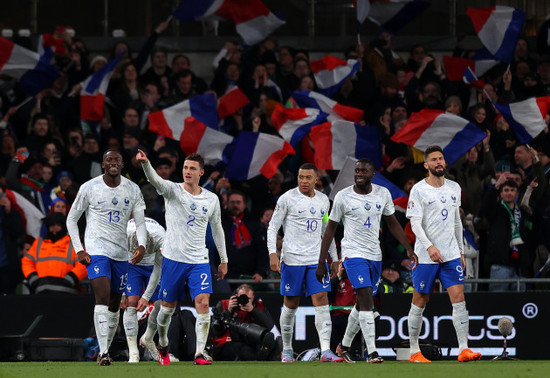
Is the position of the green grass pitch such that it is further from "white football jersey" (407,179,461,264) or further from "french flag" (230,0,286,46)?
"french flag" (230,0,286,46)

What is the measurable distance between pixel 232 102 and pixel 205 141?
4.00ft

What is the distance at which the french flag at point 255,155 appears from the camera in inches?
787

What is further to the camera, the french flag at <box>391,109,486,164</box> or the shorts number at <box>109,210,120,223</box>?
the french flag at <box>391,109,486,164</box>

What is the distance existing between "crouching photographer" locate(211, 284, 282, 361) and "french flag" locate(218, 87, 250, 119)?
4933mm

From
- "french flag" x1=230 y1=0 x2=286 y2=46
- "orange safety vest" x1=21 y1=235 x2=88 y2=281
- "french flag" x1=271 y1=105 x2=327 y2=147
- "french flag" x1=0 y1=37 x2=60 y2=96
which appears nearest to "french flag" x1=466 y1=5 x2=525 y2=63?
"french flag" x1=271 y1=105 x2=327 y2=147

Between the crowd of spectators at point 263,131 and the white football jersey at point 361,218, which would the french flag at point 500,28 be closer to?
the crowd of spectators at point 263,131

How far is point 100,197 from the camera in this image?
49.4 feet

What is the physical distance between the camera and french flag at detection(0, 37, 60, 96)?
21.7 metres

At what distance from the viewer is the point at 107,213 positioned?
15.1 meters

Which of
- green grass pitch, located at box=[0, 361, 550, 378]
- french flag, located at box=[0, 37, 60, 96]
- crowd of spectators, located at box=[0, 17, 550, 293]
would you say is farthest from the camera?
french flag, located at box=[0, 37, 60, 96]

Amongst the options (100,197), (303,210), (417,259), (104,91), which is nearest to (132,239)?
(100,197)

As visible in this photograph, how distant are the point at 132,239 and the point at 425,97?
754cm

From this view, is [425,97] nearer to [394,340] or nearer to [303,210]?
[394,340]

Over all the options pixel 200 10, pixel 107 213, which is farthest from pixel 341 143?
pixel 107 213
